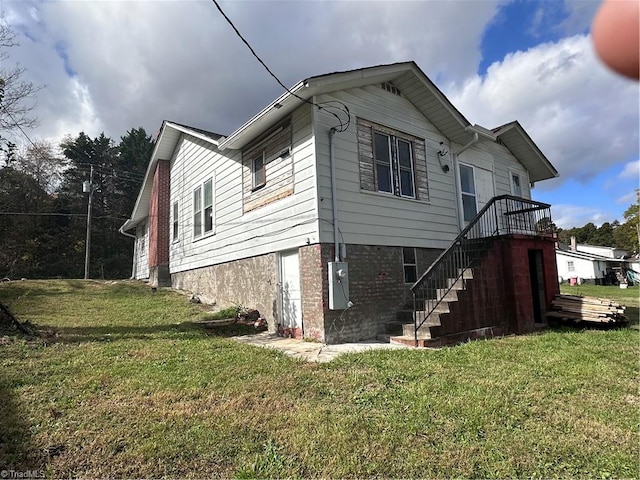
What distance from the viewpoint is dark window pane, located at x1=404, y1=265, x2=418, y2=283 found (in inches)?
375

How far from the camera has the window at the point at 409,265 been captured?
9531 mm

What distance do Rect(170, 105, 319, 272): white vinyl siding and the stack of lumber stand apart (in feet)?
22.6

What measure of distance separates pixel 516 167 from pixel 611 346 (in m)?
8.96

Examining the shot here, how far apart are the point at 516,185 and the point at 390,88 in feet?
23.2

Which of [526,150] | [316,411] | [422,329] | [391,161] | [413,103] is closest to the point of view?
[316,411]

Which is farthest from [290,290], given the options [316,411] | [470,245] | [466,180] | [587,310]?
[587,310]

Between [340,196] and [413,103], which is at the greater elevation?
[413,103]

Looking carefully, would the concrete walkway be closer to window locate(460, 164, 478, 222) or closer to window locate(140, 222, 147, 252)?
window locate(460, 164, 478, 222)

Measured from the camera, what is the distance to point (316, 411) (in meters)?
4.09

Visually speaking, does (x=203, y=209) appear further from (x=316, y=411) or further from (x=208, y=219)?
(x=316, y=411)

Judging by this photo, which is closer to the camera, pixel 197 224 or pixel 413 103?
pixel 413 103

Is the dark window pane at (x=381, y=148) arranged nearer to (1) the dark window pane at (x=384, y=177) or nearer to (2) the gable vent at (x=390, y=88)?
(1) the dark window pane at (x=384, y=177)

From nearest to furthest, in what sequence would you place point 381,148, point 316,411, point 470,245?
point 316,411, point 470,245, point 381,148

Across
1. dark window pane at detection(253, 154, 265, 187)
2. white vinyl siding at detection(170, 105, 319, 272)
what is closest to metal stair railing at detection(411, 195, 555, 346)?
white vinyl siding at detection(170, 105, 319, 272)
